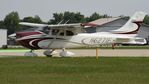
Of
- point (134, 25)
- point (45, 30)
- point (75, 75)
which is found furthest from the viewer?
point (134, 25)

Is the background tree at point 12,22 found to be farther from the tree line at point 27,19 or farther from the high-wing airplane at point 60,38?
the high-wing airplane at point 60,38

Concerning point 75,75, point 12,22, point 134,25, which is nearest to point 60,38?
point 134,25

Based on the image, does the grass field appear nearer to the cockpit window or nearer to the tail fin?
the cockpit window

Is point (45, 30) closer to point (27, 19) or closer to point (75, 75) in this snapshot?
point (75, 75)

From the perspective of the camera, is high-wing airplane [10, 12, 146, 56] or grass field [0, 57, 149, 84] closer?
grass field [0, 57, 149, 84]

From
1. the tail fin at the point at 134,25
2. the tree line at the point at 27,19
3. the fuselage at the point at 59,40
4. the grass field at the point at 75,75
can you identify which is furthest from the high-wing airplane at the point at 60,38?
the tree line at the point at 27,19

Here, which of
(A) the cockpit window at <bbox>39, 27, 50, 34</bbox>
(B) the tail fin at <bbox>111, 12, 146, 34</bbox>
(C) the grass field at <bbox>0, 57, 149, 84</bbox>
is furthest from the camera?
(B) the tail fin at <bbox>111, 12, 146, 34</bbox>

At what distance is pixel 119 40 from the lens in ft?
109

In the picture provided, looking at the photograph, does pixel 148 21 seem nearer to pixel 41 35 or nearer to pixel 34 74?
pixel 41 35

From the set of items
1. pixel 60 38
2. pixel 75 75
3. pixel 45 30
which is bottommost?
pixel 75 75

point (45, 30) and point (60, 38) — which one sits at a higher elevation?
point (45, 30)

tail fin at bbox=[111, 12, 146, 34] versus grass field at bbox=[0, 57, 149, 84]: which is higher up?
tail fin at bbox=[111, 12, 146, 34]

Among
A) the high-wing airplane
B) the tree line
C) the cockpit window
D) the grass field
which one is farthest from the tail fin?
the tree line

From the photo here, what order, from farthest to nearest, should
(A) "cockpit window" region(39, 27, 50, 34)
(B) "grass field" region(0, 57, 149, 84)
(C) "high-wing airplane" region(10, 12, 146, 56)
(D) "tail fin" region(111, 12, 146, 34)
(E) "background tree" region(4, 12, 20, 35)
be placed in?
(E) "background tree" region(4, 12, 20, 35) < (D) "tail fin" region(111, 12, 146, 34) < (A) "cockpit window" region(39, 27, 50, 34) < (C) "high-wing airplane" region(10, 12, 146, 56) < (B) "grass field" region(0, 57, 149, 84)
